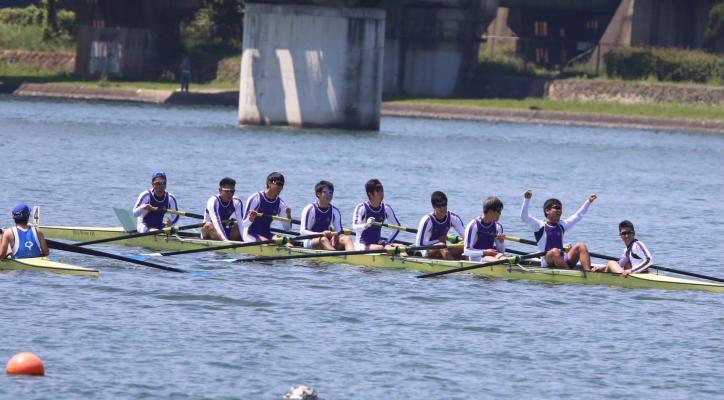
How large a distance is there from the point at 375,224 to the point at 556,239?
3098 mm

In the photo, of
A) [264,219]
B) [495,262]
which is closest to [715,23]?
[264,219]

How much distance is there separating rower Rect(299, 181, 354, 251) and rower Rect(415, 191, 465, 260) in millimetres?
1349

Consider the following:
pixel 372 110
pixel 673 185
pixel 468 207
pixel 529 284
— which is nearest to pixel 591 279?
pixel 529 284

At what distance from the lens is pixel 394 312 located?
22.8 metres

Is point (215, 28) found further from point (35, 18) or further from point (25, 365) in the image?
point (25, 365)

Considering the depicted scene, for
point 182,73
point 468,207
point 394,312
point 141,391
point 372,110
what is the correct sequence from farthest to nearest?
point 182,73
point 372,110
point 468,207
point 394,312
point 141,391

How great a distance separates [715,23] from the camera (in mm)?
76812

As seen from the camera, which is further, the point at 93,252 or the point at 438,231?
the point at 438,231

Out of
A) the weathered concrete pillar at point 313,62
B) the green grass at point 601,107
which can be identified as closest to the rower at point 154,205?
the weathered concrete pillar at point 313,62

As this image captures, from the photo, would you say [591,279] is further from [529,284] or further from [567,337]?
[567,337]

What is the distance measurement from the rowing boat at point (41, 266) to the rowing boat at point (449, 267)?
12.4 ft

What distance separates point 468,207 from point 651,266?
47.8ft

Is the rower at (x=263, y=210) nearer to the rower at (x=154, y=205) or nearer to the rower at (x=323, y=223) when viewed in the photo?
the rower at (x=323, y=223)

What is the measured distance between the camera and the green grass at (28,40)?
87438 mm
